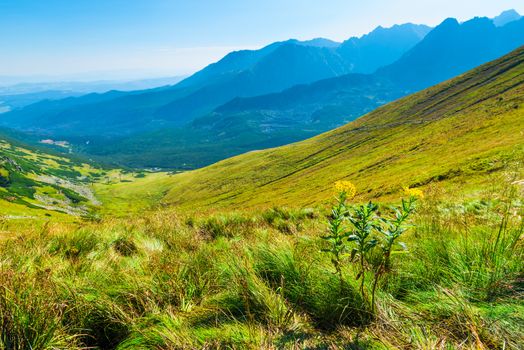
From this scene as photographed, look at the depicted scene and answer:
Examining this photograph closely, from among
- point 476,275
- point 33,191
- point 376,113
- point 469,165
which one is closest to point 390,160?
point 469,165

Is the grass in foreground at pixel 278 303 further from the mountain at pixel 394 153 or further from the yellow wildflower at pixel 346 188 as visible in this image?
the mountain at pixel 394 153

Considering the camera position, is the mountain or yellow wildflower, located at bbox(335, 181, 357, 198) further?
the mountain

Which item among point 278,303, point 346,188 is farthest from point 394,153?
point 278,303

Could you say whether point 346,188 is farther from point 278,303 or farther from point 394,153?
point 394,153

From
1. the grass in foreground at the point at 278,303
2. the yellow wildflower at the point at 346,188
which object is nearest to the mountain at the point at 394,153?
the grass in foreground at the point at 278,303

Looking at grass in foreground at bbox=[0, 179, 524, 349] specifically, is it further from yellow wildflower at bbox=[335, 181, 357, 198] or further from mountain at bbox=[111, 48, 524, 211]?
mountain at bbox=[111, 48, 524, 211]

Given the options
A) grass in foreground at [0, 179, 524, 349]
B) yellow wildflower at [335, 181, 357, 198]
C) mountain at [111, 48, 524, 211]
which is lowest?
mountain at [111, 48, 524, 211]

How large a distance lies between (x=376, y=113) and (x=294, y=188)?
103588 millimetres

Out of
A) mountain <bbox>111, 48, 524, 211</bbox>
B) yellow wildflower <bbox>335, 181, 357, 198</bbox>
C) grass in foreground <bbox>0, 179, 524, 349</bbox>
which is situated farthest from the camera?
mountain <bbox>111, 48, 524, 211</bbox>

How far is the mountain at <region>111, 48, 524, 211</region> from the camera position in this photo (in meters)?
53.5

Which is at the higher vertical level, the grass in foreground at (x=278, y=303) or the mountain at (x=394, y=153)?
the grass in foreground at (x=278, y=303)

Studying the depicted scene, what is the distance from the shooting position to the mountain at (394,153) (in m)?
53.5

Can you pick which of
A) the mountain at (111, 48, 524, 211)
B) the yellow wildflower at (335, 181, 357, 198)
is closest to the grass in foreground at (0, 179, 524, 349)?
the yellow wildflower at (335, 181, 357, 198)

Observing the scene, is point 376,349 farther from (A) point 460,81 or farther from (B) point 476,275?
(A) point 460,81
